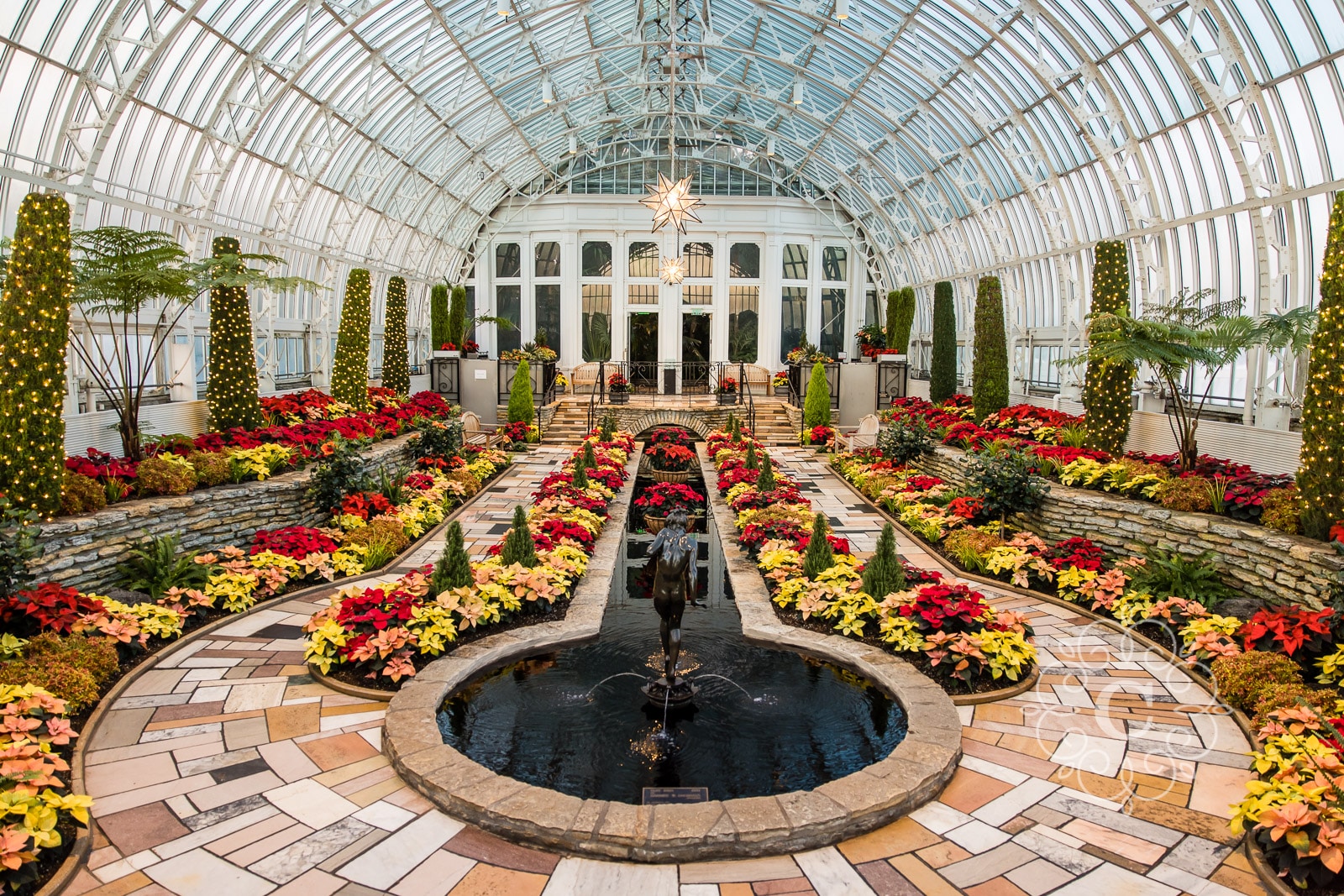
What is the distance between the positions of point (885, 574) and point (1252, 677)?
2810mm

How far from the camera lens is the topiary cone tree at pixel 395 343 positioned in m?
19.2

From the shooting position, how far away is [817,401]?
20906 millimetres

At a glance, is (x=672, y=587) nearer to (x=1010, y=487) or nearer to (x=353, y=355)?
(x=1010, y=487)

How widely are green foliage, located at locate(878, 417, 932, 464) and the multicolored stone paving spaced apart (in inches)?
353

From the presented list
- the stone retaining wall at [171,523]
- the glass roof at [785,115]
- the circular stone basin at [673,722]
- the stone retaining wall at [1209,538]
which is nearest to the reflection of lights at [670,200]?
the glass roof at [785,115]

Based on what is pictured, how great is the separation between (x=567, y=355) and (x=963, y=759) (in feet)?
86.2

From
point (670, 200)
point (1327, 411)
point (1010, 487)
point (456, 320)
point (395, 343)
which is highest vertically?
point (670, 200)

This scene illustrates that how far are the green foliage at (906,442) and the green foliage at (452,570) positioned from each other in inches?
388

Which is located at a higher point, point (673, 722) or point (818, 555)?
point (818, 555)

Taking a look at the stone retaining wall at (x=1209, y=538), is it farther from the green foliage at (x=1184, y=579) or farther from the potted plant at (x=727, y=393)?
the potted plant at (x=727, y=393)

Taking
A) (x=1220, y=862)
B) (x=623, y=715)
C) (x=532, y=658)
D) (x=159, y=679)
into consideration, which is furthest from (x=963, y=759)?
(x=159, y=679)

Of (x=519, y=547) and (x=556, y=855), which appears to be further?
(x=519, y=547)

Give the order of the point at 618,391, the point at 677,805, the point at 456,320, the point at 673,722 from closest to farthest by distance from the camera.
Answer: the point at 677,805
the point at 673,722
the point at 618,391
the point at 456,320

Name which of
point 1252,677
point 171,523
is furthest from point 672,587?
point 171,523
